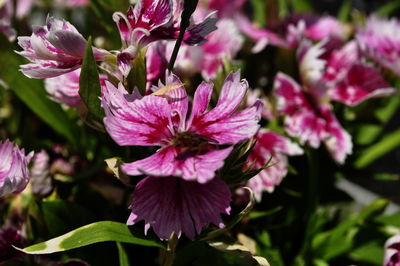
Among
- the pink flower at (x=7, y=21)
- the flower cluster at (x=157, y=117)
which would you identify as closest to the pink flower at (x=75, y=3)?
the pink flower at (x=7, y=21)

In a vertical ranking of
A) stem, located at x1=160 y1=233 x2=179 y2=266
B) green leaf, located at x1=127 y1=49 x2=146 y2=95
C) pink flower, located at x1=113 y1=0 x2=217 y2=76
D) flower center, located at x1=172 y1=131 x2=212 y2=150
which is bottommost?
stem, located at x1=160 y1=233 x2=179 y2=266

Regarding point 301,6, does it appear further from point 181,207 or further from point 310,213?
point 181,207

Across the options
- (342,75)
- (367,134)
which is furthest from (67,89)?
(367,134)

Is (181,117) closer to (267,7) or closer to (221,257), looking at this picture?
(221,257)

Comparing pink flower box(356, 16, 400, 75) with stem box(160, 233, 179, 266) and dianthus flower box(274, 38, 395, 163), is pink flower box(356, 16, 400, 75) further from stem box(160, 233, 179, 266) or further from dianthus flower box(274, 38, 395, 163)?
stem box(160, 233, 179, 266)

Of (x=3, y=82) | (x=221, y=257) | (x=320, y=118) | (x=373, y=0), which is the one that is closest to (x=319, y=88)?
(x=320, y=118)

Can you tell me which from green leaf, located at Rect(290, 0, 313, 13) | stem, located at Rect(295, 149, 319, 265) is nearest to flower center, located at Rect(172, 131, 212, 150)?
stem, located at Rect(295, 149, 319, 265)
